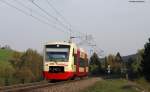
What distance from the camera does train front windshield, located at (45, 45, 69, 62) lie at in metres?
41.5

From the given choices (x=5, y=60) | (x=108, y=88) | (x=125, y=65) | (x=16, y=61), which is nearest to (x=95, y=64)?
(x=125, y=65)

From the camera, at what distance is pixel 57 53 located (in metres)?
41.7

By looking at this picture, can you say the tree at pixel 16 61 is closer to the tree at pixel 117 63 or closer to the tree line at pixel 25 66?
the tree line at pixel 25 66

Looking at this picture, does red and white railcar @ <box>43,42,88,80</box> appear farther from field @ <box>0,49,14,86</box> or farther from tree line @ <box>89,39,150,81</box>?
tree line @ <box>89,39,150,81</box>

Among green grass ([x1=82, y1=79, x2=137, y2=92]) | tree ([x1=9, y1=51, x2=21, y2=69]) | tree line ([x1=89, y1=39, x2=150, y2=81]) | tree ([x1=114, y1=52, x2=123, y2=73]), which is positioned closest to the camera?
green grass ([x1=82, y1=79, x2=137, y2=92])

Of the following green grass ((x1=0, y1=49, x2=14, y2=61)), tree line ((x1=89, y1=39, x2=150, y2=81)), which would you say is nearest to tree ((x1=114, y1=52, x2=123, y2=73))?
tree line ((x1=89, y1=39, x2=150, y2=81))

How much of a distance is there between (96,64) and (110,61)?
610 inches

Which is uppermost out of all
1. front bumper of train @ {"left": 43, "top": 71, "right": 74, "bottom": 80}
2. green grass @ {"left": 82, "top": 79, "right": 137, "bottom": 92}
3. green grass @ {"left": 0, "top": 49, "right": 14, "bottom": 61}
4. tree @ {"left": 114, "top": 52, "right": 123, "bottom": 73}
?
tree @ {"left": 114, "top": 52, "right": 123, "bottom": 73}

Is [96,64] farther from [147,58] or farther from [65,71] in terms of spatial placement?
[65,71]

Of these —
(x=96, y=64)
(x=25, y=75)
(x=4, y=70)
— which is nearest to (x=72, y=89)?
(x=25, y=75)

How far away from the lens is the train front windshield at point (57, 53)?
1633 inches

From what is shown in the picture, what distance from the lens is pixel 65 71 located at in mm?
41406

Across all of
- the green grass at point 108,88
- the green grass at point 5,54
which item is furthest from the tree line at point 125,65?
the green grass at point 108,88

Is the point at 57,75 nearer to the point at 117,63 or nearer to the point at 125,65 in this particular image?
the point at 125,65
